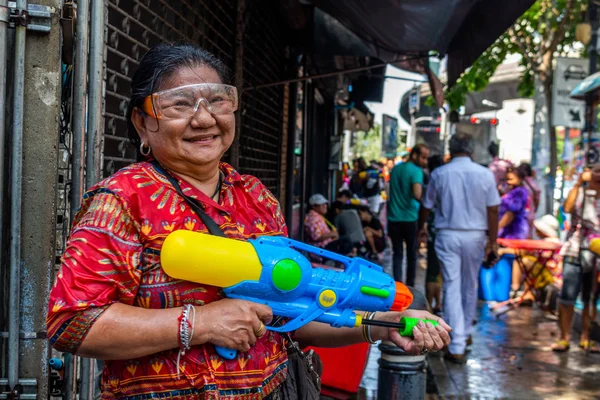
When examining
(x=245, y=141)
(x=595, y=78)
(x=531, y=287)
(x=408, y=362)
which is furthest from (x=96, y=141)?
(x=531, y=287)

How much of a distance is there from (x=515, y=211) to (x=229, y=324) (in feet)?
28.0

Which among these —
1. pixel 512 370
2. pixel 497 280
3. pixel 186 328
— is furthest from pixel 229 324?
pixel 497 280

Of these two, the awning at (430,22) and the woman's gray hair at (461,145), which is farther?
the woman's gray hair at (461,145)

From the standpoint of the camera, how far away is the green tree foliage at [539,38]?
1482 centimetres

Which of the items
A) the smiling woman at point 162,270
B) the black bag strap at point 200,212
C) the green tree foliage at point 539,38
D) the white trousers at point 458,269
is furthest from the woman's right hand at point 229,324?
the green tree foliage at point 539,38

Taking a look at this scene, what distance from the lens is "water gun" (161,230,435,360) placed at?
1716mm

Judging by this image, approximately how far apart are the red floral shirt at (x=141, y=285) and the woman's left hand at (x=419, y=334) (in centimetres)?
39

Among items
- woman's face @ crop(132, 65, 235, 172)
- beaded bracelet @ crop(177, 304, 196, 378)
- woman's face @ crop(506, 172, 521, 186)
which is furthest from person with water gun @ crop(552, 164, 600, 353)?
beaded bracelet @ crop(177, 304, 196, 378)

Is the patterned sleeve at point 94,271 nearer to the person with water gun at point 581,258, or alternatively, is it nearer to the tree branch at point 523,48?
the person with water gun at point 581,258

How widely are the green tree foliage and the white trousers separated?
858 centimetres

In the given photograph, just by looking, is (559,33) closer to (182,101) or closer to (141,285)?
(182,101)

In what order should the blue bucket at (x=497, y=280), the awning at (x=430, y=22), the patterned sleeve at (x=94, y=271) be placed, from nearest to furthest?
the patterned sleeve at (x=94, y=271)
the awning at (x=430, y=22)
the blue bucket at (x=497, y=280)

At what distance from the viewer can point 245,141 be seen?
245 inches

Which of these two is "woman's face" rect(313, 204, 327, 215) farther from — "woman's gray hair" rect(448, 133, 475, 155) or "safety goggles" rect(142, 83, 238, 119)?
"safety goggles" rect(142, 83, 238, 119)
